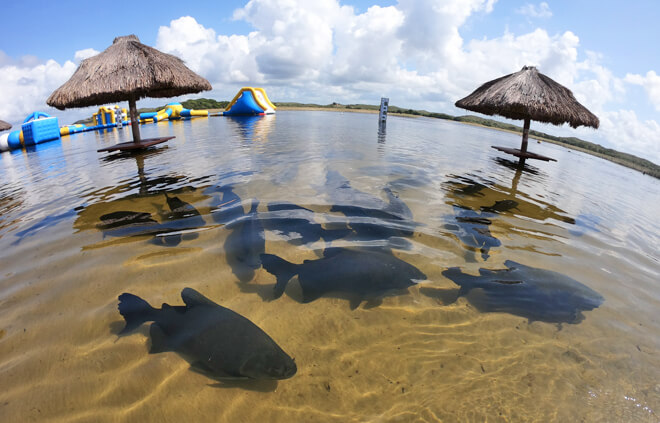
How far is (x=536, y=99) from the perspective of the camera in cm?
Answer: 835

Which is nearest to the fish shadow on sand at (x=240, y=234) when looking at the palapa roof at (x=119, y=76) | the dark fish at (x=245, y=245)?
the dark fish at (x=245, y=245)

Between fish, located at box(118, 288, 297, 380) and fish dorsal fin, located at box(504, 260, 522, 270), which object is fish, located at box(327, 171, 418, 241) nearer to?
fish dorsal fin, located at box(504, 260, 522, 270)

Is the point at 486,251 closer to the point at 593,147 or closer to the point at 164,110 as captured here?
the point at 164,110

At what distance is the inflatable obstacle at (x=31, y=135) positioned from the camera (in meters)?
13.2

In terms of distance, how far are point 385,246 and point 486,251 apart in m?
1.24

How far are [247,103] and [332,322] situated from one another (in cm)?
3132

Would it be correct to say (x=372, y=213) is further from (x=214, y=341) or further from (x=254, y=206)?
(x=214, y=341)

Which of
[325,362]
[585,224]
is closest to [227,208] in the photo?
[325,362]

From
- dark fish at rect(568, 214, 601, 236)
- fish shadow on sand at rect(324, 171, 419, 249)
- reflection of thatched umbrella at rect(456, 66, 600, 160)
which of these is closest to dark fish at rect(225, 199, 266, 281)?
fish shadow on sand at rect(324, 171, 419, 249)

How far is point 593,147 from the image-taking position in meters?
30.4

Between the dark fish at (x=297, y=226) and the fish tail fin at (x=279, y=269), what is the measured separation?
0.56 metres

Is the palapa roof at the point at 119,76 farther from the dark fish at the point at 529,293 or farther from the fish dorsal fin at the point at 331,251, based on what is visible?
the dark fish at the point at 529,293

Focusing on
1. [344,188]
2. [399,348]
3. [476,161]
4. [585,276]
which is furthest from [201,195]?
[476,161]

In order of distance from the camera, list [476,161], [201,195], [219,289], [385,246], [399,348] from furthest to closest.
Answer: [476,161] < [201,195] < [385,246] < [219,289] < [399,348]
